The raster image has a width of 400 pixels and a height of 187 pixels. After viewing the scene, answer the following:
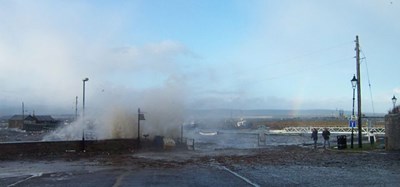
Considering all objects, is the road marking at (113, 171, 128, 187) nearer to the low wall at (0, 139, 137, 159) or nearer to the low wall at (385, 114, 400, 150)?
the low wall at (0, 139, 137, 159)

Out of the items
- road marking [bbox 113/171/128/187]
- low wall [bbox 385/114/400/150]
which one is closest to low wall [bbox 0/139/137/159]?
road marking [bbox 113/171/128/187]

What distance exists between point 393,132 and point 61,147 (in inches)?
899

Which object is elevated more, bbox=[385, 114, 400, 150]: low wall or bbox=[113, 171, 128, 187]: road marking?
bbox=[385, 114, 400, 150]: low wall

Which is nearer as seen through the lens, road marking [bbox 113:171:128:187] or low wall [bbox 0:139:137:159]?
road marking [bbox 113:171:128:187]

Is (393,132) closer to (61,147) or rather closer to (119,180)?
(119,180)

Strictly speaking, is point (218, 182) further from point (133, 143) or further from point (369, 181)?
point (133, 143)

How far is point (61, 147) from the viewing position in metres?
34.8

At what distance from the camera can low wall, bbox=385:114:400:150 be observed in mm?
32250

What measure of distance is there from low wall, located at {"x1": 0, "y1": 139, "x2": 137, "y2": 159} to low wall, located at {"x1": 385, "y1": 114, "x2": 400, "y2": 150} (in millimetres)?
A: 19064

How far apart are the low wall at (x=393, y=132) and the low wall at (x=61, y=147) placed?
1906 cm

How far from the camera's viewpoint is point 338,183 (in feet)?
49.5

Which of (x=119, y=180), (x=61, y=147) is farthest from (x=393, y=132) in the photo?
(x=61, y=147)

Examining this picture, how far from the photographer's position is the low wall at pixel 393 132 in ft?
106

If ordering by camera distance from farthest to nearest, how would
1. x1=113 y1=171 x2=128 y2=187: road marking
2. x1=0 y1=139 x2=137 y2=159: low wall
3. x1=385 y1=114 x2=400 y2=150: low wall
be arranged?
x1=385 y1=114 x2=400 y2=150: low wall, x1=0 y1=139 x2=137 y2=159: low wall, x1=113 y1=171 x2=128 y2=187: road marking
